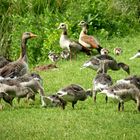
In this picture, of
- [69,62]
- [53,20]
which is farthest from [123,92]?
[53,20]

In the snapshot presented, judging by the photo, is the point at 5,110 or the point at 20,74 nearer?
the point at 5,110

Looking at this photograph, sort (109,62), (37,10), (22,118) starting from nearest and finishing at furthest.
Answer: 1. (22,118)
2. (109,62)
3. (37,10)

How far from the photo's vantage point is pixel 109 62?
18.7 meters

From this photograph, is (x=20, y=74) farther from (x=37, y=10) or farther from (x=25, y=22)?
(x=37, y=10)

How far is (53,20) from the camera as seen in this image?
27516 mm

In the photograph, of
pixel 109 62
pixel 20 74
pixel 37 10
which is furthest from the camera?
pixel 37 10

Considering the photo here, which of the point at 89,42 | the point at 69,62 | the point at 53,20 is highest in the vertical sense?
the point at 53,20

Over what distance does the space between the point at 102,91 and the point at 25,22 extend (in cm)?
1394

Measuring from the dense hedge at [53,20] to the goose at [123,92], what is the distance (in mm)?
12317

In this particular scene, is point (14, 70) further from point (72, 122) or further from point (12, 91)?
point (72, 122)

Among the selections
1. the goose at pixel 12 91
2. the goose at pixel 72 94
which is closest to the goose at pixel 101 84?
the goose at pixel 72 94

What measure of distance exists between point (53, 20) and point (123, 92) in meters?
14.6

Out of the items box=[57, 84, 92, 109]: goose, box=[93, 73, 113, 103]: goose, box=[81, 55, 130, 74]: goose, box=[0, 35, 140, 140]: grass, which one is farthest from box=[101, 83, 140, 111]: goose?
box=[81, 55, 130, 74]: goose

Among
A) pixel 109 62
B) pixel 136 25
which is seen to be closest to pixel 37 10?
pixel 136 25
